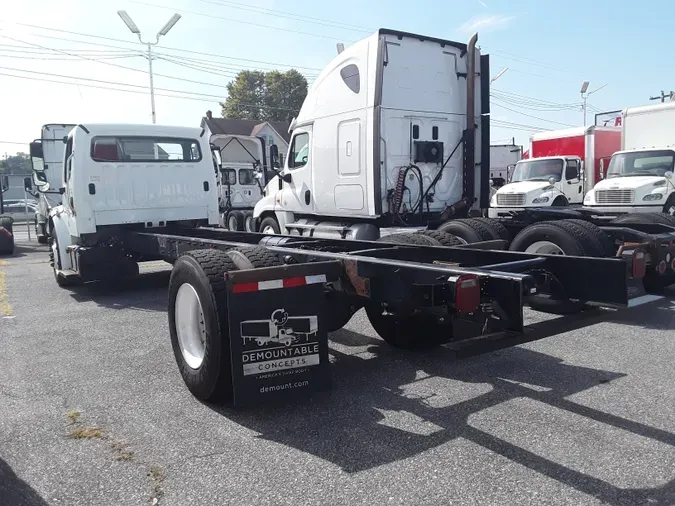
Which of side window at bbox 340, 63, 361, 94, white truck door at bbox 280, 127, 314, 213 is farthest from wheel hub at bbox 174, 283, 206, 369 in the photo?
white truck door at bbox 280, 127, 314, 213

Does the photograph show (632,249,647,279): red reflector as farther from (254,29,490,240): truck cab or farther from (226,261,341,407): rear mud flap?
(254,29,490,240): truck cab

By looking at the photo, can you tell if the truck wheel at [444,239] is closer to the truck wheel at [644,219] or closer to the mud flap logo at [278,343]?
the mud flap logo at [278,343]

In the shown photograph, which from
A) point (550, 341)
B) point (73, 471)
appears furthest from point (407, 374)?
point (73, 471)

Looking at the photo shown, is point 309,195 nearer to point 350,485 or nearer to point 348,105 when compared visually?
point 348,105

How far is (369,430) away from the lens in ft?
12.1

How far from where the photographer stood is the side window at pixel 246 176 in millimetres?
21641

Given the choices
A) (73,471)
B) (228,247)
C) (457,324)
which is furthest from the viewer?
(228,247)

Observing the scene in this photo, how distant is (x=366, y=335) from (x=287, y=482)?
3.08 meters

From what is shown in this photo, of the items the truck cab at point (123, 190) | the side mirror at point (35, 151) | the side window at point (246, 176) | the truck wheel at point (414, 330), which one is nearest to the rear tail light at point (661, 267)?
the truck wheel at point (414, 330)

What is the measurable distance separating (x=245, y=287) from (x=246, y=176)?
1849 cm

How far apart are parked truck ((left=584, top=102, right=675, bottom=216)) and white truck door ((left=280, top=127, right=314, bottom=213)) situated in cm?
633

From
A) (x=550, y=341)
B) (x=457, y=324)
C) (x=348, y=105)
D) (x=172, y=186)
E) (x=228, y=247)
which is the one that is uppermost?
(x=348, y=105)

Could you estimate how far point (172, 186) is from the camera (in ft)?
30.4

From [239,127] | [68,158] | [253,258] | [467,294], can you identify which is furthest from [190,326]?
[239,127]
